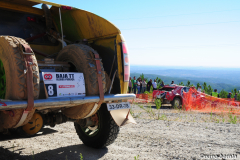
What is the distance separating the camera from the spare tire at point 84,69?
3.38 meters

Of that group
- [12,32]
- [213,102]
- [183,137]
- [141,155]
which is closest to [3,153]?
[12,32]

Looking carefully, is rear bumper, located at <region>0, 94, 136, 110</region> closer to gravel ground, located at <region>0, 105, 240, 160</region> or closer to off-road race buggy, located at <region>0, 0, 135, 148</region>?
off-road race buggy, located at <region>0, 0, 135, 148</region>

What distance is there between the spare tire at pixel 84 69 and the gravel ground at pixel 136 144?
2.30 ft

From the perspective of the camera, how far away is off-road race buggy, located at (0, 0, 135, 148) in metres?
2.85

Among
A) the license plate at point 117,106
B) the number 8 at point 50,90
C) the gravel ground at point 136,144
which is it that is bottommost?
the gravel ground at point 136,144

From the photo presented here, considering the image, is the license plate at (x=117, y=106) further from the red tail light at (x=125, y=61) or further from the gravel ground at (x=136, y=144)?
the gravel ground at (x=136, y=144)

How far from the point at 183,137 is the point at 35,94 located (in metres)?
3.35

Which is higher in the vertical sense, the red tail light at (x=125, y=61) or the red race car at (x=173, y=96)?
the red tail light at (x=125, y=61)

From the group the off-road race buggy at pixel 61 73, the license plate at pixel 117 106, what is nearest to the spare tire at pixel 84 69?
the off-road race buggy at pixel 61 73

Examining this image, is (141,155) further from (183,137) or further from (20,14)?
(20,14)

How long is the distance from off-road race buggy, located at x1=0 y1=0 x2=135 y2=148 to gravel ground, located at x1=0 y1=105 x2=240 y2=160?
36cm

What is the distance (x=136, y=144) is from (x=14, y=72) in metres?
2.74

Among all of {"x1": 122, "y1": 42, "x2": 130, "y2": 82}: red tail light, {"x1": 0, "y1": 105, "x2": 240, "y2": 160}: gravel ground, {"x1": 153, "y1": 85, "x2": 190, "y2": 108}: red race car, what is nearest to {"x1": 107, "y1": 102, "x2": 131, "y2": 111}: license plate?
{"x1": 122, "y1": 42, "x2": 130, "y2": 82}: red tail light

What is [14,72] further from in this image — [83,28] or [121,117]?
[83,28]
